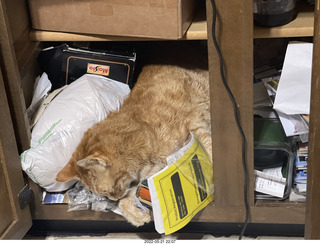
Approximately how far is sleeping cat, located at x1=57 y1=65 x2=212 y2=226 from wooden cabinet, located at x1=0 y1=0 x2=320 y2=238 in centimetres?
13

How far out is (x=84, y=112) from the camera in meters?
1.47

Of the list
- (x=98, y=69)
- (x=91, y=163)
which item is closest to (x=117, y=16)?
(x=98, y=69)

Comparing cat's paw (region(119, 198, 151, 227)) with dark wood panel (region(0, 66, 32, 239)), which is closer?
dark wood panel (region(0, 66, 32, 239))

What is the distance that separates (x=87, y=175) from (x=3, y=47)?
424mm

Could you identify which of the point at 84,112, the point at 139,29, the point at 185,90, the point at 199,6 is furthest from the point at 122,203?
the point at 199,6

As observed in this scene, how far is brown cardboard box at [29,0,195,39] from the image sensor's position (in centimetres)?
129

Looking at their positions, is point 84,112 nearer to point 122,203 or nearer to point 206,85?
point 122,203

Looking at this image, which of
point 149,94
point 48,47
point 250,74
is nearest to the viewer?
point 250,74

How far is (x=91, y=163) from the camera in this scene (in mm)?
1350

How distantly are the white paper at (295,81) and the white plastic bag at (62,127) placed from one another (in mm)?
519

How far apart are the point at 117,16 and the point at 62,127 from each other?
0.36 meters

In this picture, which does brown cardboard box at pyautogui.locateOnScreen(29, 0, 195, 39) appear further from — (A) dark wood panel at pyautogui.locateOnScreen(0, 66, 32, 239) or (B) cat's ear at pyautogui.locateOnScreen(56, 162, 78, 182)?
(B) cat's ear at pyautogui.locateOnScreen(56, 162, 78, 182)

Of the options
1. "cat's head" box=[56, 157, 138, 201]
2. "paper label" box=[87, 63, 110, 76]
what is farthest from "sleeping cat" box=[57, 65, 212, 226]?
"paper label" box=[87, 63, 110, 76]

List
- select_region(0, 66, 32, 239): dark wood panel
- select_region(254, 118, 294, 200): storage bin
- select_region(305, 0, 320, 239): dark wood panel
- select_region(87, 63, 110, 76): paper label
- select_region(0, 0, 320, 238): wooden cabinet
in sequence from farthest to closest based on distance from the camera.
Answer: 1. select_region(87, 63, 110, 76): paper label
2. select_region(254, 118, 294, 200): storage bin
3. select_region(0, 66, 32, 239): dark wood panel
4. select_region(0, 0, 320, 238): wooden cabinet
5. select_region(305, 0, 320, 239): dark wood panel
